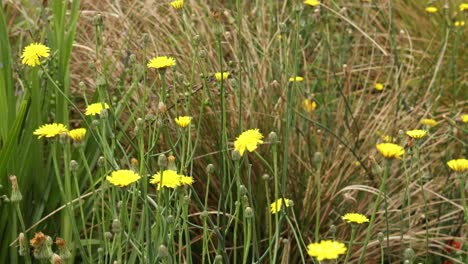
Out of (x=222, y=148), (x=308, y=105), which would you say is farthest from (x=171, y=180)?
(x=308, y=105)

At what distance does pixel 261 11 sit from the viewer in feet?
10.3

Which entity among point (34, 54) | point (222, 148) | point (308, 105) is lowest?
point (308, 105)

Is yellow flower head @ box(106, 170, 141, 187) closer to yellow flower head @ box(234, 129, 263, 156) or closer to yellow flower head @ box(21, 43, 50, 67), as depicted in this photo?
yellow flower head @ box(234, 129, 263, 156)

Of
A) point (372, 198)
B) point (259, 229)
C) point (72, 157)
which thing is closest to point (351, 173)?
point (372, 198)

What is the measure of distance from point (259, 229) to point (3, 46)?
3.01ft

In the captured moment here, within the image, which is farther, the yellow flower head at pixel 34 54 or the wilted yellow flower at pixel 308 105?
the wilted yellow flower at pixel 308 105

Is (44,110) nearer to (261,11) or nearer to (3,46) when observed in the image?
(3,46)

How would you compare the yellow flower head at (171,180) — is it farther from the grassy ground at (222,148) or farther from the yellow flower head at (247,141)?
the yellow flower head at (247,141)

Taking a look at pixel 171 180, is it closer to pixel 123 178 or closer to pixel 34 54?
pixel 123 178

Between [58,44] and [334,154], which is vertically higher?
[58,44]

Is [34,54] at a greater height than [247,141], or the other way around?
[34,54]

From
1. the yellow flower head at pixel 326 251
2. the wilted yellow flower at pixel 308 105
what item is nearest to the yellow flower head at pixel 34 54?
the yellow flower head at pixel 326 251

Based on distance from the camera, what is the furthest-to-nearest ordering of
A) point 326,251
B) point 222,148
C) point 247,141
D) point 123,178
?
point 222,148, point 247,141, point 123,178, point 326,251

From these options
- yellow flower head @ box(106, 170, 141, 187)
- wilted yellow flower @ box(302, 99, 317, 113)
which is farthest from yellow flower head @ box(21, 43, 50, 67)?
wilted yellow flower @ box(302, 99, 317, 113)
